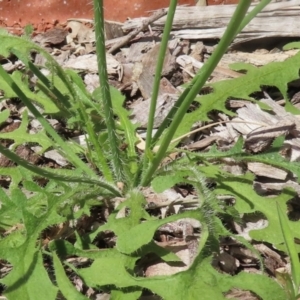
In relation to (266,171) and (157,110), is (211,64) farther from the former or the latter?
(157,110)

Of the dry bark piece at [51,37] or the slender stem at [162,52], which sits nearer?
the slender stem at [162,52]

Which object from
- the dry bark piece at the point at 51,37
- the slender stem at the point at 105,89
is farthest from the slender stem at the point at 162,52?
the dry bark piece at the point at 51,37

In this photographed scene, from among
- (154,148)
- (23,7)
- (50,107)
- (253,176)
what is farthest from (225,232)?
(23,7)

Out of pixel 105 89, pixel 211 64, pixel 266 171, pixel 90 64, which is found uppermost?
pixel 211 64

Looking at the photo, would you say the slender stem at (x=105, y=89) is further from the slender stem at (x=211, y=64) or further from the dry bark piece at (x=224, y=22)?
the dry bark piece at (x=224, y=22)

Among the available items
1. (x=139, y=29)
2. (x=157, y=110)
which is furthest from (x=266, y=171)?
(x=139, y=29)

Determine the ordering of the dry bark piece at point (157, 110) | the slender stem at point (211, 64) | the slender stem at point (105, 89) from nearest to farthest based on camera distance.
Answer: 1. the slender stem at point (211, 64)
2. the slender stem at point (105, 89)
3. the dry bark piece at point (157, 110)

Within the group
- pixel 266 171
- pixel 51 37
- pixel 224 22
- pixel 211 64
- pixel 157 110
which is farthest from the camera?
pixel 51 37

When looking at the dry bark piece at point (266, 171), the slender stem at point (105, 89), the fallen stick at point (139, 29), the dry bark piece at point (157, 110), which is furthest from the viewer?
the fallen stick at point (139, 29)
